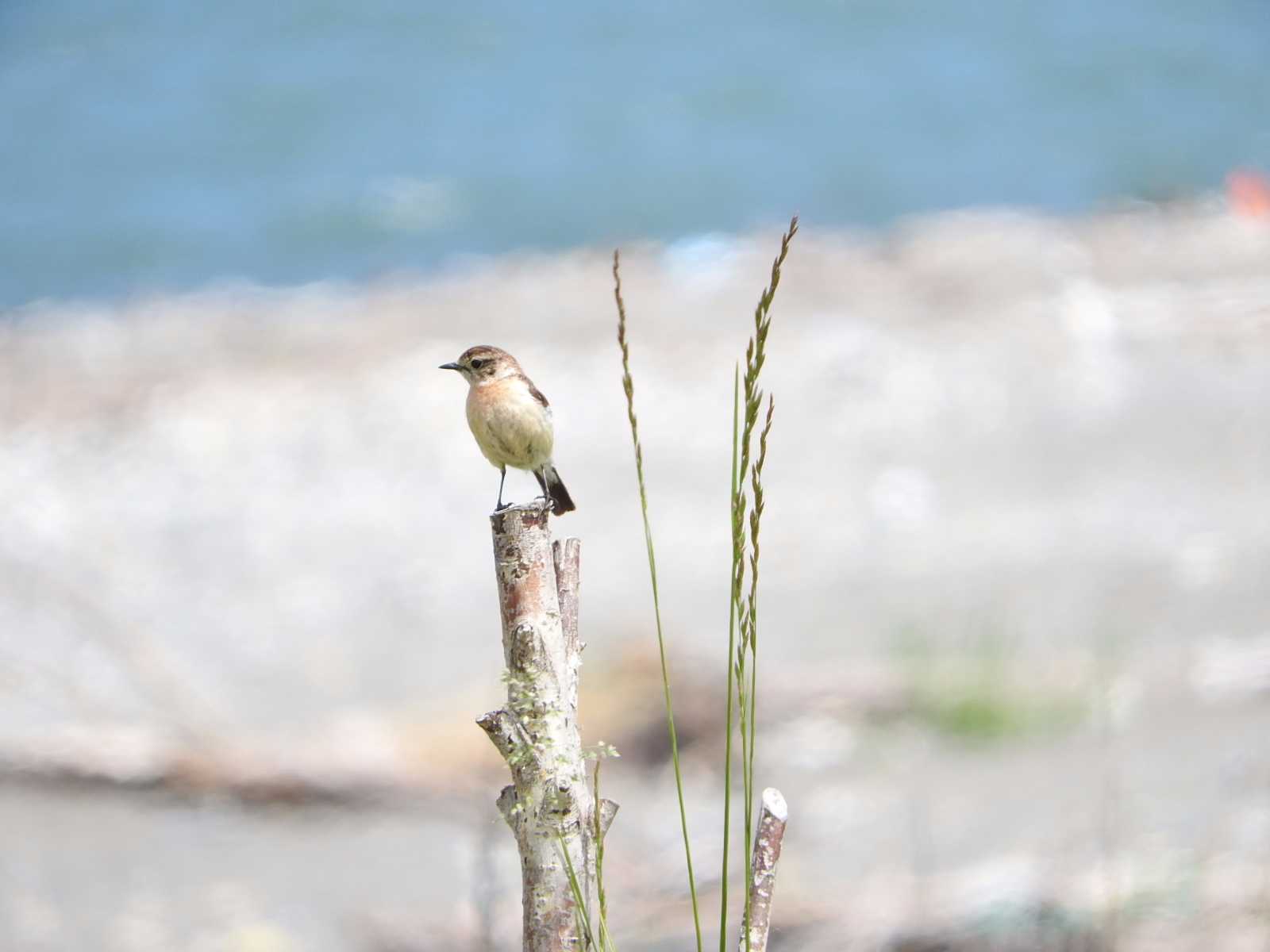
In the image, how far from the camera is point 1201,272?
29.5ft

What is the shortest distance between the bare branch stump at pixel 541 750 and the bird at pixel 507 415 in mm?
1576

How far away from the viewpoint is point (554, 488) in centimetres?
373

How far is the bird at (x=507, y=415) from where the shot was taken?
350 centimetres

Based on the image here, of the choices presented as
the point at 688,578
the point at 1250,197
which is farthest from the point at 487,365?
the point at 1250,197

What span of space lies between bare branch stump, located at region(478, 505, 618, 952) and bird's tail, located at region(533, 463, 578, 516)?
168 centimetres

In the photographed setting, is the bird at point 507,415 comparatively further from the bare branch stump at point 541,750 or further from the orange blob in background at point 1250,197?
the orange blob in background at point 1250,197

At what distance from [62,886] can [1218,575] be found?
191 inches

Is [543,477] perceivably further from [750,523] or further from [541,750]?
[750,523]

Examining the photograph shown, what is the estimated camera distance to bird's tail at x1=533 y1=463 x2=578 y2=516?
3568mm

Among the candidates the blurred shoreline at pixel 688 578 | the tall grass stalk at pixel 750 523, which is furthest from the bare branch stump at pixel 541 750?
the blurred shoreline at pixel 688 578

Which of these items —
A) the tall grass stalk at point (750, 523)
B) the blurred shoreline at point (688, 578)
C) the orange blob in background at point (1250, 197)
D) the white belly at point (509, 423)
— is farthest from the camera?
the orange blob in background at point (1250, 197)

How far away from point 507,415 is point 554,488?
31cm

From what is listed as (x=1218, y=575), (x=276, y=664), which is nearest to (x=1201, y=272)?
(x=1218, y=575)

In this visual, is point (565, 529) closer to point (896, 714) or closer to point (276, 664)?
point (276, 664)
